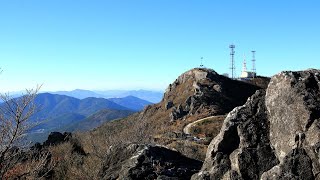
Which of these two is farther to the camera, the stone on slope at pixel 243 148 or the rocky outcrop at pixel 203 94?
the rocky outcrop at pixel 203 94

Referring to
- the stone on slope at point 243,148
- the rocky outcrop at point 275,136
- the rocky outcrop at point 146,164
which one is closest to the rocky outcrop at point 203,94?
the rocky outcrop at point 146,164

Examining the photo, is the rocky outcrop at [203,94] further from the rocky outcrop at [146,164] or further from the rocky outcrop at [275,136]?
the rocky outcrop at [275,136]

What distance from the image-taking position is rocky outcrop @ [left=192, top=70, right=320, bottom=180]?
13.4 meters

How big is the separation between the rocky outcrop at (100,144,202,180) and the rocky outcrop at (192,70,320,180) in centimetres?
301

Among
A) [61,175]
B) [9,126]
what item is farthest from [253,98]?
[61,175]

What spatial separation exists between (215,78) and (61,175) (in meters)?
142

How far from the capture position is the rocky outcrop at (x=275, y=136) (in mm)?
13391

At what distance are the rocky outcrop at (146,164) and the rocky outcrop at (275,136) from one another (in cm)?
301

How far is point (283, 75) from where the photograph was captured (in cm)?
1636

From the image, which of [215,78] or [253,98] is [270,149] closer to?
[253,98]

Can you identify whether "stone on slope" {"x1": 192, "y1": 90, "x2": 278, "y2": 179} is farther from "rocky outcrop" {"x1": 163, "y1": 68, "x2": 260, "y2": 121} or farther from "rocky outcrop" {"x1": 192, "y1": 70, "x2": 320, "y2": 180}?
"rocky outcrop" {"x1": 163, "y1": 68, "x2": 260, "y2": 121}

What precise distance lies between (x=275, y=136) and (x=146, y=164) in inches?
277

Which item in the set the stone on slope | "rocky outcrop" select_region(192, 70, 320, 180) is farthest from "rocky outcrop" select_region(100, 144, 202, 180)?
the stone on slope

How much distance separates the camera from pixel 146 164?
19984 millimetres
